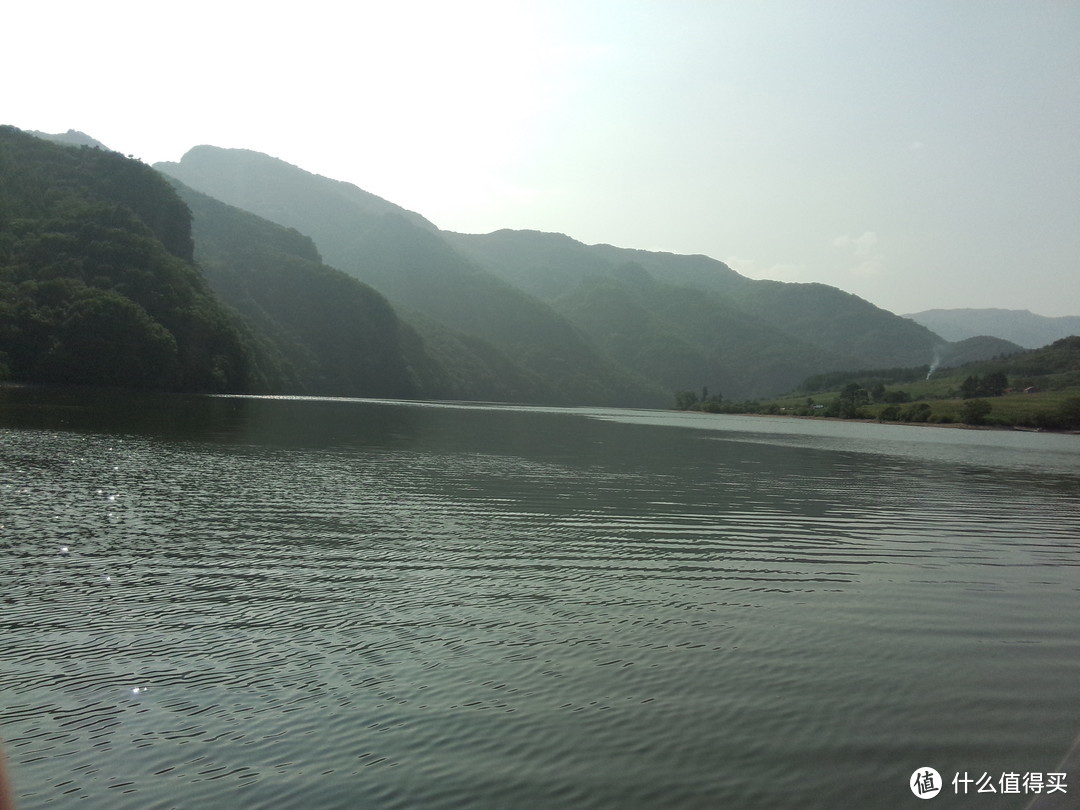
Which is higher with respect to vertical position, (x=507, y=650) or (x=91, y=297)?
(x=91, y=297)

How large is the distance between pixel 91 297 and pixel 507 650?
523 ft

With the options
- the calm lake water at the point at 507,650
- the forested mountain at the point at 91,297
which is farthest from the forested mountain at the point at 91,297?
the calm lake water at the point at 507,650

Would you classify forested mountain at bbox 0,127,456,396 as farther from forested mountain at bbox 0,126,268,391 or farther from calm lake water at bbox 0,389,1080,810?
calm lake water at bbox 0,389,1080,810

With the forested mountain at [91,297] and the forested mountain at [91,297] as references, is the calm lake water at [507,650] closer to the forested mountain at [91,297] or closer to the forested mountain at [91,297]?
the forested mountain at [91,297]

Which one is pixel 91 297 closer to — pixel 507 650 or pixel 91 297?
pixel 91 297

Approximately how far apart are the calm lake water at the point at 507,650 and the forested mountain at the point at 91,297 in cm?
11954

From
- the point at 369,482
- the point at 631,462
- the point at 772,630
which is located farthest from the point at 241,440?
the point at 772,630

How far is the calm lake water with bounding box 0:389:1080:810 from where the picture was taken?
10500mm

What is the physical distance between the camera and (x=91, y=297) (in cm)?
14438

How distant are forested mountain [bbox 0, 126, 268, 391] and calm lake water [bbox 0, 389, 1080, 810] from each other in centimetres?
11954

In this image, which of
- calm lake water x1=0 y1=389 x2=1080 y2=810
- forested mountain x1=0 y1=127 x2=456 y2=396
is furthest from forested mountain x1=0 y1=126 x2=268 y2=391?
calm lake water x1=0 y1=389 x2=1080 y2=810

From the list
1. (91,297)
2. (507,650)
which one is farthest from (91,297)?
(507,650)

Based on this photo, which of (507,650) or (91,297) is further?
(91,297)

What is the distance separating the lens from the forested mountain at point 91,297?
440 ft
